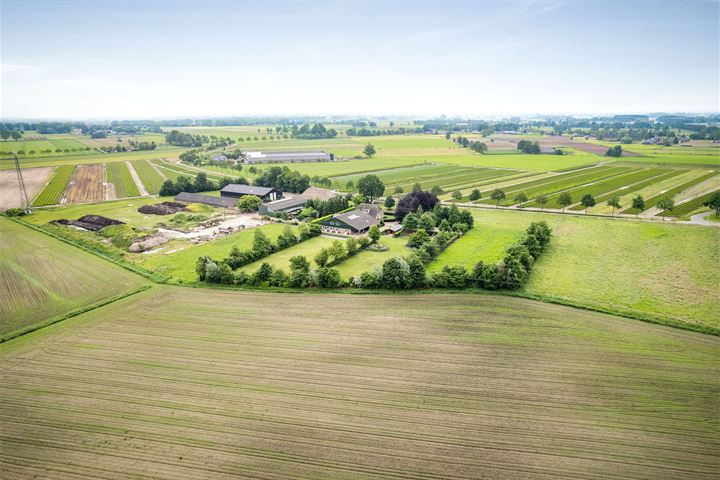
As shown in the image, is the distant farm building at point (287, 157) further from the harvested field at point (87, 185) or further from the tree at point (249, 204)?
the tree at point (249, 204)

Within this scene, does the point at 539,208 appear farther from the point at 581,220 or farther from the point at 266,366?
the point at 266,366

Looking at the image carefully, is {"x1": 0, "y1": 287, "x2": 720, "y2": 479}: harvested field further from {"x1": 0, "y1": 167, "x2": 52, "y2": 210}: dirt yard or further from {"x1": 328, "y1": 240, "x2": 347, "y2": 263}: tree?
{"x1": 0, "y1": 167, "x2": 52, "y2": 210}: dirt yard

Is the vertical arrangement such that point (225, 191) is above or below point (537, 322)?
above

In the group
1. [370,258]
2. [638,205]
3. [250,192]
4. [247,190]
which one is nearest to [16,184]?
[247,190]

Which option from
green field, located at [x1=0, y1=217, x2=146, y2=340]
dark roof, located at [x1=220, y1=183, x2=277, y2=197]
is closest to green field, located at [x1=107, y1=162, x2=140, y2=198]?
dark roof, located at [x1=220, y1=183, x2=277, y2=197]

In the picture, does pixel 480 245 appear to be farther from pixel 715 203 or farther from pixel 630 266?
pixel 715 203

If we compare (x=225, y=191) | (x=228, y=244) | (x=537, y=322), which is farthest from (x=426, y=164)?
(x=537, y=322)
